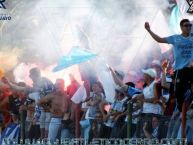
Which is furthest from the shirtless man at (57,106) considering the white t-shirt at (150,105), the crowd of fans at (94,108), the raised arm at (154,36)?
the raised arm at (154,36)

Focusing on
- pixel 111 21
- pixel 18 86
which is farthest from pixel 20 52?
pixel 111 21

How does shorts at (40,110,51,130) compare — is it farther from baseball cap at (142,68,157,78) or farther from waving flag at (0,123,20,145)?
baseball cap at (142,68,157,78)

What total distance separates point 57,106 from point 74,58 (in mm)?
931

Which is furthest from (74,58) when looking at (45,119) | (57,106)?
(45,119)

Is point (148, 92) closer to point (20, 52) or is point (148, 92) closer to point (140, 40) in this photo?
point (140, 40)

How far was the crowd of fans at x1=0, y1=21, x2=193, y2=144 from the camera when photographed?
52.0 feet

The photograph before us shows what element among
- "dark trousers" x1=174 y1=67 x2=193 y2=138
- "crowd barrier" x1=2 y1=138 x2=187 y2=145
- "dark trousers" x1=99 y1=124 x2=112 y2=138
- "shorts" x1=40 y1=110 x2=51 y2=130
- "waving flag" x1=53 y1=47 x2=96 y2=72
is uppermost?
"waving flag" x1=53 y1=47 x2=96 y2=72

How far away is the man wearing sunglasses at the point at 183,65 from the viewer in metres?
15.9

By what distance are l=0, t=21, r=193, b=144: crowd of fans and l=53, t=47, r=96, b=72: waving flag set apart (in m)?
0.20

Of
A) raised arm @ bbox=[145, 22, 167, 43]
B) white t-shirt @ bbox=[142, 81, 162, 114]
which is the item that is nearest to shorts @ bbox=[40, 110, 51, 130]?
white t-shirt @ bbox=[142, 81, 162, 114]

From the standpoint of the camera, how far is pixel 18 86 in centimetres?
1703

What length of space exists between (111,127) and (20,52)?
6.99 ft

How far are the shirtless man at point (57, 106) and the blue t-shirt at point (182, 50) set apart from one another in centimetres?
211

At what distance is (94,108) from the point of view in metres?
16.5
